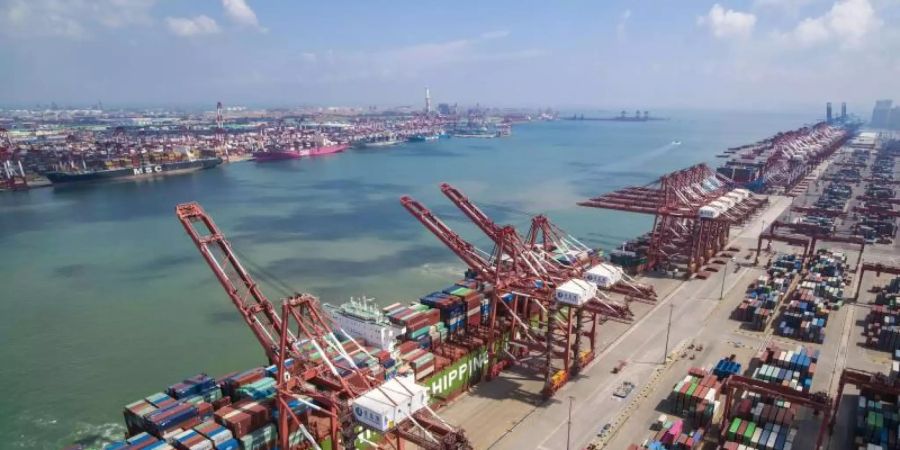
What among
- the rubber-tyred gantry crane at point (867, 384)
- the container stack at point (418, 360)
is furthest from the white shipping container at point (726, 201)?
the container stack at point (418, 360)

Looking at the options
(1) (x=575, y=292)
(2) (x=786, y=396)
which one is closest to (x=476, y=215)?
(1) (x=575, y=292)

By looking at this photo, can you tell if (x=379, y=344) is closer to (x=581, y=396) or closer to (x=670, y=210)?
(x=581, y=396)

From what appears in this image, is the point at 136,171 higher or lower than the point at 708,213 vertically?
lower

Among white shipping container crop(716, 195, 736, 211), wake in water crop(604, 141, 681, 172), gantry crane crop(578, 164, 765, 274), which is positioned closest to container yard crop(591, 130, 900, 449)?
gantry crane crop(578, 164, 765, 274)

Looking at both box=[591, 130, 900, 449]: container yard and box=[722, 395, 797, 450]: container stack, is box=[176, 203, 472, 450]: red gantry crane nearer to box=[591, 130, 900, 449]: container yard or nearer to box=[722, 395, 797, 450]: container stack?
box=[591, 130, 900, 449]: container yard

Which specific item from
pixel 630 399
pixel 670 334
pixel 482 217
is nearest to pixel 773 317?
pixel 670 334

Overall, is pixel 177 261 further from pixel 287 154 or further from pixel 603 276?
pixel 287 154
